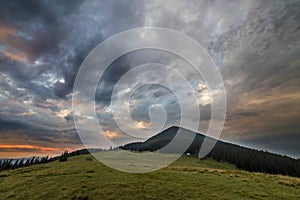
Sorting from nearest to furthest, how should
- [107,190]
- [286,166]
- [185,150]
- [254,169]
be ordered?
[107,190] < [254,169] < [286,166] < [185,150]

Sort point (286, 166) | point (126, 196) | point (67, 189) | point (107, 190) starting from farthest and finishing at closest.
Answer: point (286, 166)
point (67, 189)
point (107, 190)
point (126, 196)

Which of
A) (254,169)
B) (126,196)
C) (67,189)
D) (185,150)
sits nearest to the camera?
(126,196)

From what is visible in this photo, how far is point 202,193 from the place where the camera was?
21906 millimetres

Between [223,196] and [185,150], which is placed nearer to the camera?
[223,196]

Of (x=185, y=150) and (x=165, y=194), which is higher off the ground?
(x=185, y=150)

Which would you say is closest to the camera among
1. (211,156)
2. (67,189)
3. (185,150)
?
(67,189)

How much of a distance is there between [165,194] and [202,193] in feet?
13.6

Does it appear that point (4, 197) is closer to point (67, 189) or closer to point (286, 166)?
point (67, 189)

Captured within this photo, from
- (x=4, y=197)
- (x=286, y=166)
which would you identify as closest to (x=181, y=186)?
(x=4, y=197)

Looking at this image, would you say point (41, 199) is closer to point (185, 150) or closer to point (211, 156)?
point (211, 156)

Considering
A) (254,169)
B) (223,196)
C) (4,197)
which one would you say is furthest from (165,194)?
(254,169)

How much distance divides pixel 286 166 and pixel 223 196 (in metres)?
130

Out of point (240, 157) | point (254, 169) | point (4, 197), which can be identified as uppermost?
point (240, 157)

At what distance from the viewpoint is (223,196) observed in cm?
2078
